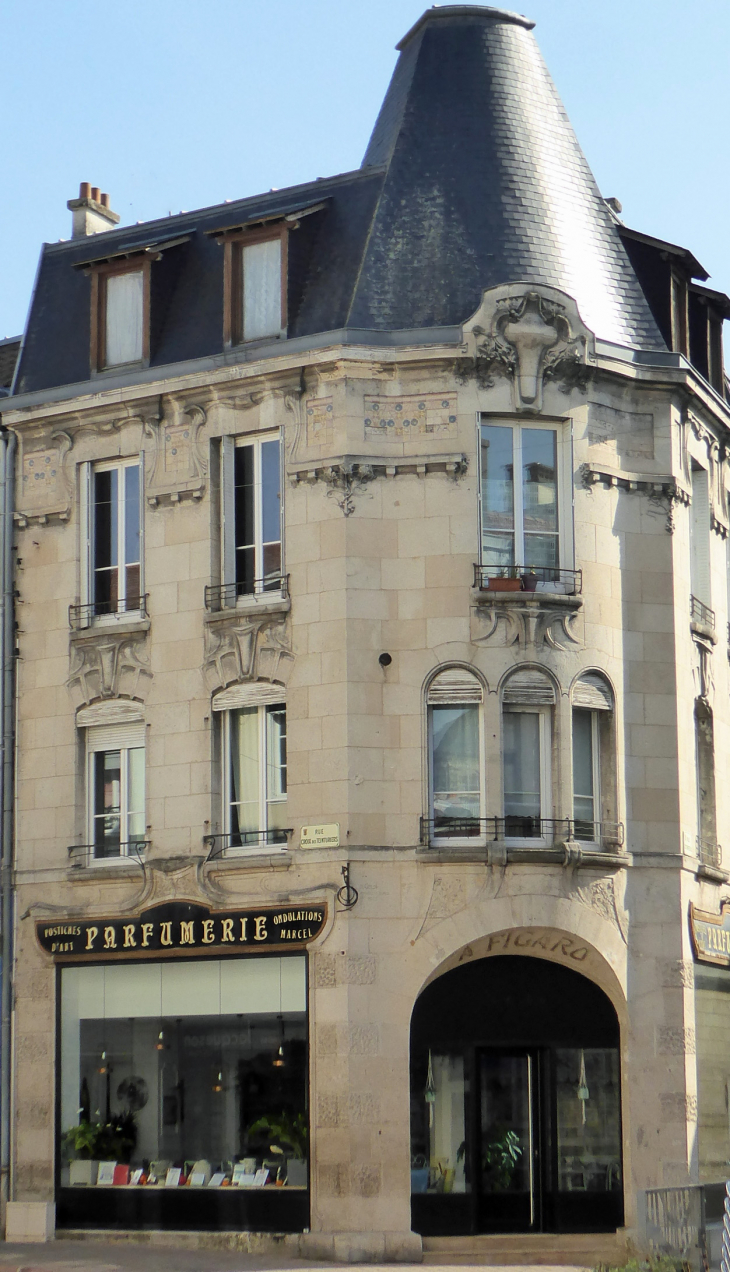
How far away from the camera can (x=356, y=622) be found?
26.3 m

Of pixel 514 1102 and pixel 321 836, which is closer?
pixel 321 836

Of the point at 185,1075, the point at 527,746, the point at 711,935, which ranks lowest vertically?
the point at 185,1075

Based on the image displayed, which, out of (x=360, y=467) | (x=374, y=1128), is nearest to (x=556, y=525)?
(x=360, y=467)

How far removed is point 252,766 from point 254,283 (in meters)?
7.28

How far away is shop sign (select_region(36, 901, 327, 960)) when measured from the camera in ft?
85.6

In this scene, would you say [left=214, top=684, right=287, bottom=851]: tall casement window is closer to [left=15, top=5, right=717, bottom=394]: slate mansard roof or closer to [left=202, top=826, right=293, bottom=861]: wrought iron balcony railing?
[left=202, top=826, right=293, bottom=861]: wrought iron balcony railing

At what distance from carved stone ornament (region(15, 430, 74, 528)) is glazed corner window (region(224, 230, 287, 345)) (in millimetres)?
3281

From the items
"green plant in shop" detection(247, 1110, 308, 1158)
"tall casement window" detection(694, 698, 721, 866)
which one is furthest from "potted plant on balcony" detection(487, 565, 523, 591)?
"green plant in shop" detection(247, 1110, 308, 1158)

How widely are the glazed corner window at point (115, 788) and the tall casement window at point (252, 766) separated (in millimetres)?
1496

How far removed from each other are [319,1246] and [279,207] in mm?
15491

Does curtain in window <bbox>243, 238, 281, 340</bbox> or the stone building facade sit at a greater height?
curtain in window <bbox>243, 238, 281, 340</bbox>

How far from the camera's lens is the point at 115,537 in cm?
2895

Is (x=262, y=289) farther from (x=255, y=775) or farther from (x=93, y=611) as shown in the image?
(x=255, y=775)

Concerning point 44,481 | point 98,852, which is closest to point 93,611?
point 44,481
